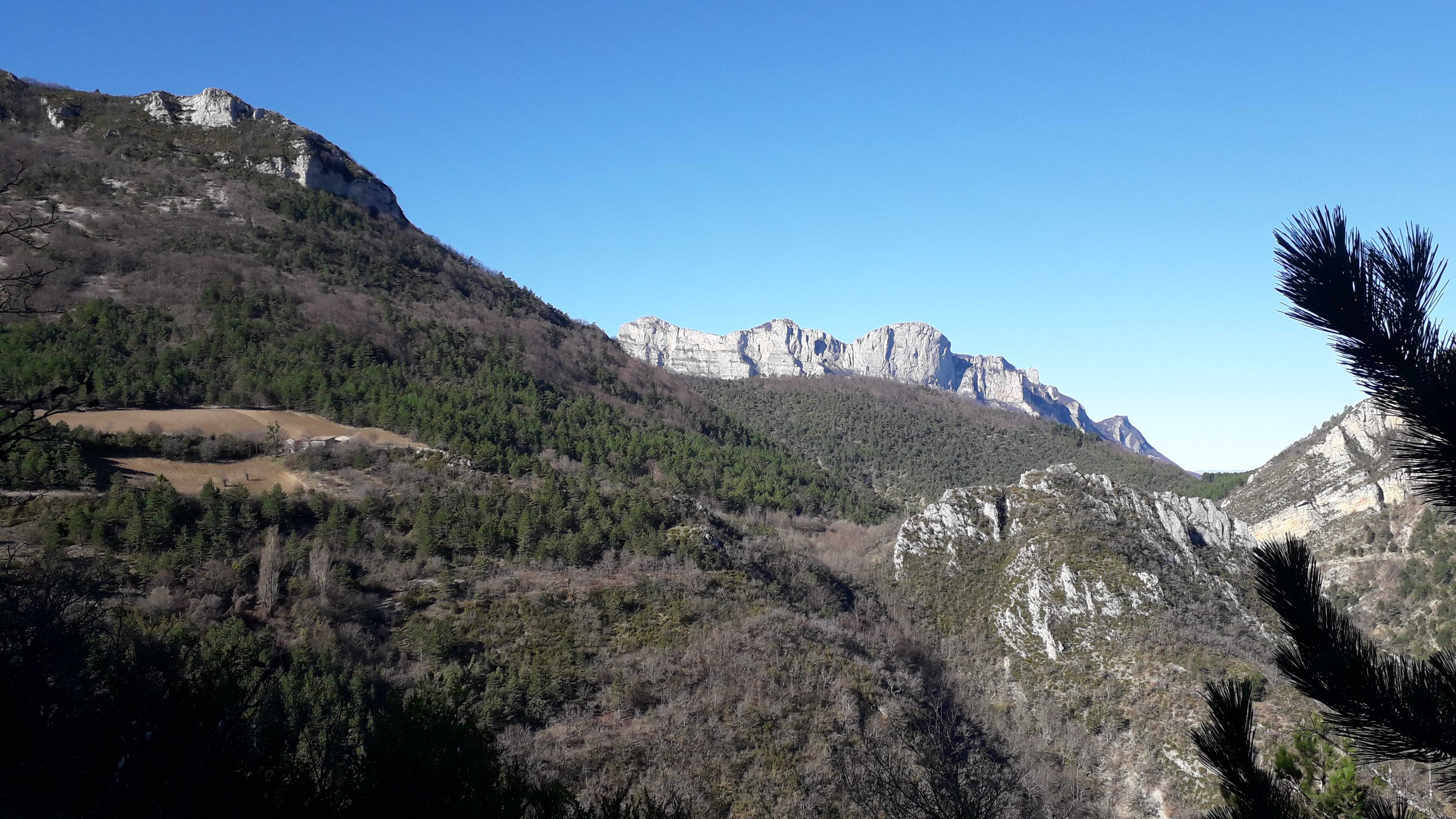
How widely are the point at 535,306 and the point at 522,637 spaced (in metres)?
52.9

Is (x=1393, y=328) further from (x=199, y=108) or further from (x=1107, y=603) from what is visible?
(x=199, y=108)

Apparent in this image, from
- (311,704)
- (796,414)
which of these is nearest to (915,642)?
(311,704)

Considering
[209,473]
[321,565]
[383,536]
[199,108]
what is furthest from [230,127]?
[321,565]

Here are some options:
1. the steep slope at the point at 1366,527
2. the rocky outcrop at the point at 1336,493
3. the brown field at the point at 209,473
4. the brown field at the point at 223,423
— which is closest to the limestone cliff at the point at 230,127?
the brown field at the point at 223,423

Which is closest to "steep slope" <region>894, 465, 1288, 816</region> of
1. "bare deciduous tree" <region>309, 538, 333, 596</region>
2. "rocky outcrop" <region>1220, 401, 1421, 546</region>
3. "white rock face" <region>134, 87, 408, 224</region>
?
"rocky outcrop" <region>1220, 401, 1421, 546</region>

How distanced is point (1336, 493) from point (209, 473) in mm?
79829

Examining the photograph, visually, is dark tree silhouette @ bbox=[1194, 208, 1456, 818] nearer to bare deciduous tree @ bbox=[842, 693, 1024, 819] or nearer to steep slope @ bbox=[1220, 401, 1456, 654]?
bare deciduous tree @ bbox=[842, 693, 1024, 819]

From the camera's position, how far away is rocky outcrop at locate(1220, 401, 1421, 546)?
5438cm

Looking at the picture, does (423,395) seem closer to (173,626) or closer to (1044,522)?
(173,626)

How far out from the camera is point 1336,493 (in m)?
59.0

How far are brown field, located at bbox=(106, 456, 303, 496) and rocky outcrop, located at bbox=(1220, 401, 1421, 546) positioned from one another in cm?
6102

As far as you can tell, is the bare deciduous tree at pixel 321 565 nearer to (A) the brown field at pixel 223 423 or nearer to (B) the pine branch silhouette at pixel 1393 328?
(A) the brown field at pixel 223 423

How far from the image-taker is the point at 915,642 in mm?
33062

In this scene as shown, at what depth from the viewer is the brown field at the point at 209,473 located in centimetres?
2570
